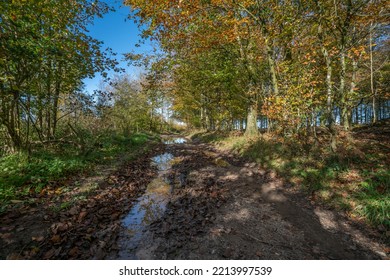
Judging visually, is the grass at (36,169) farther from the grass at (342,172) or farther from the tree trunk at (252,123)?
the tree trunk at (252,123)

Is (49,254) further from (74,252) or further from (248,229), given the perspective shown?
(248,229)

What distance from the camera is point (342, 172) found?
659 centimetres

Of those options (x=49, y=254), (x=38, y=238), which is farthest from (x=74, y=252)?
(x=38, y=238)

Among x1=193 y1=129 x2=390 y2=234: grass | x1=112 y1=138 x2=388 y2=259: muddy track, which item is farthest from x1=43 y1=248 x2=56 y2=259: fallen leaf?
x1=193 y1=129 x2=390 y2=234: grass

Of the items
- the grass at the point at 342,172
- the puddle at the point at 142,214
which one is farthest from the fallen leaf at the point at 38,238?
the grass at the point at 342,172

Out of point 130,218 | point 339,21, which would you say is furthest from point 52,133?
point 339,21

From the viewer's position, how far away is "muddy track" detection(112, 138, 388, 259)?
3572mm

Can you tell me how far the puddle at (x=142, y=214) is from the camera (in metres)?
3.59

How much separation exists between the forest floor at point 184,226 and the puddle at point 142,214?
0.06ft

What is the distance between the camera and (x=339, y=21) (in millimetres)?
7965

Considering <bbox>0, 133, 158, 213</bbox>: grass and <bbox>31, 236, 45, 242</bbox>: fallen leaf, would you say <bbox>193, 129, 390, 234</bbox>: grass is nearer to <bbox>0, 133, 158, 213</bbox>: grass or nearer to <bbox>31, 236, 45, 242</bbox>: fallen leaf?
<bbox>31, 236, 45, 242</bbox>: fallen leaf

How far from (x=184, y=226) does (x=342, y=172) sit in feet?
19.0

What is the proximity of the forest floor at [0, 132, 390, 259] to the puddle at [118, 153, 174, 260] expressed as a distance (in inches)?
0.8

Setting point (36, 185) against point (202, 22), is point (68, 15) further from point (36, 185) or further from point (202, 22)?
point (36, 185)
